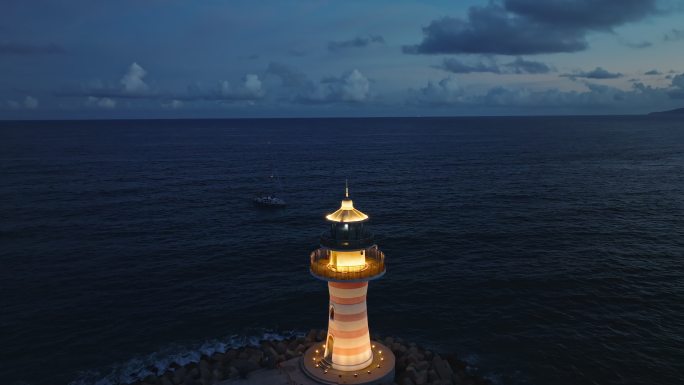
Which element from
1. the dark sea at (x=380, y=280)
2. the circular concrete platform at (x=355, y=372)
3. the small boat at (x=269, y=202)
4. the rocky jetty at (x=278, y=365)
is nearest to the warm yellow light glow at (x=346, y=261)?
the circular concrete platform at (x=355, y=372)

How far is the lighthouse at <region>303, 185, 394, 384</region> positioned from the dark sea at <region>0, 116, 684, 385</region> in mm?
11532

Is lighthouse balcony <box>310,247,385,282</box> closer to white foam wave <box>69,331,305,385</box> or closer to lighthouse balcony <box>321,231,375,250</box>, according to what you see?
lighthouse balcony <box>321,231,375,250</box>

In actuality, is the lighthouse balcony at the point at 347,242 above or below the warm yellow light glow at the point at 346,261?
above

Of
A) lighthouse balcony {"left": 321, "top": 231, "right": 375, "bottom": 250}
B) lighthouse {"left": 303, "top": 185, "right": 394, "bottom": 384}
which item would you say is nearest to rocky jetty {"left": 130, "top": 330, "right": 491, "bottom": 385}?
lighthouse {"left": 303, "top": 185, "right": 394, "bottom": 384}

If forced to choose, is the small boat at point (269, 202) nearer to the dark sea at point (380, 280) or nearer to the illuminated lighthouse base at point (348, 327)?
the dark sea at point (380, 280)

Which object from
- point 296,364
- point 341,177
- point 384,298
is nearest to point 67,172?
point 341,177

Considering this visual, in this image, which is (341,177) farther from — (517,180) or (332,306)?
(332,306)

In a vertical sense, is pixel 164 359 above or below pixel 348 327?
below

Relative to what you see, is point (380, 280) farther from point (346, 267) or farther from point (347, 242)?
point (347, 242)

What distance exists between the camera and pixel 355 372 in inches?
1011

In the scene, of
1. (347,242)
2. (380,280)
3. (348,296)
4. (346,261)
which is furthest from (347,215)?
(380,280)

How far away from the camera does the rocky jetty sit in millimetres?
27562

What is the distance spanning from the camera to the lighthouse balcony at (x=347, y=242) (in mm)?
23438

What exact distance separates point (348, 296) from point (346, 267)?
1557 millimetres
